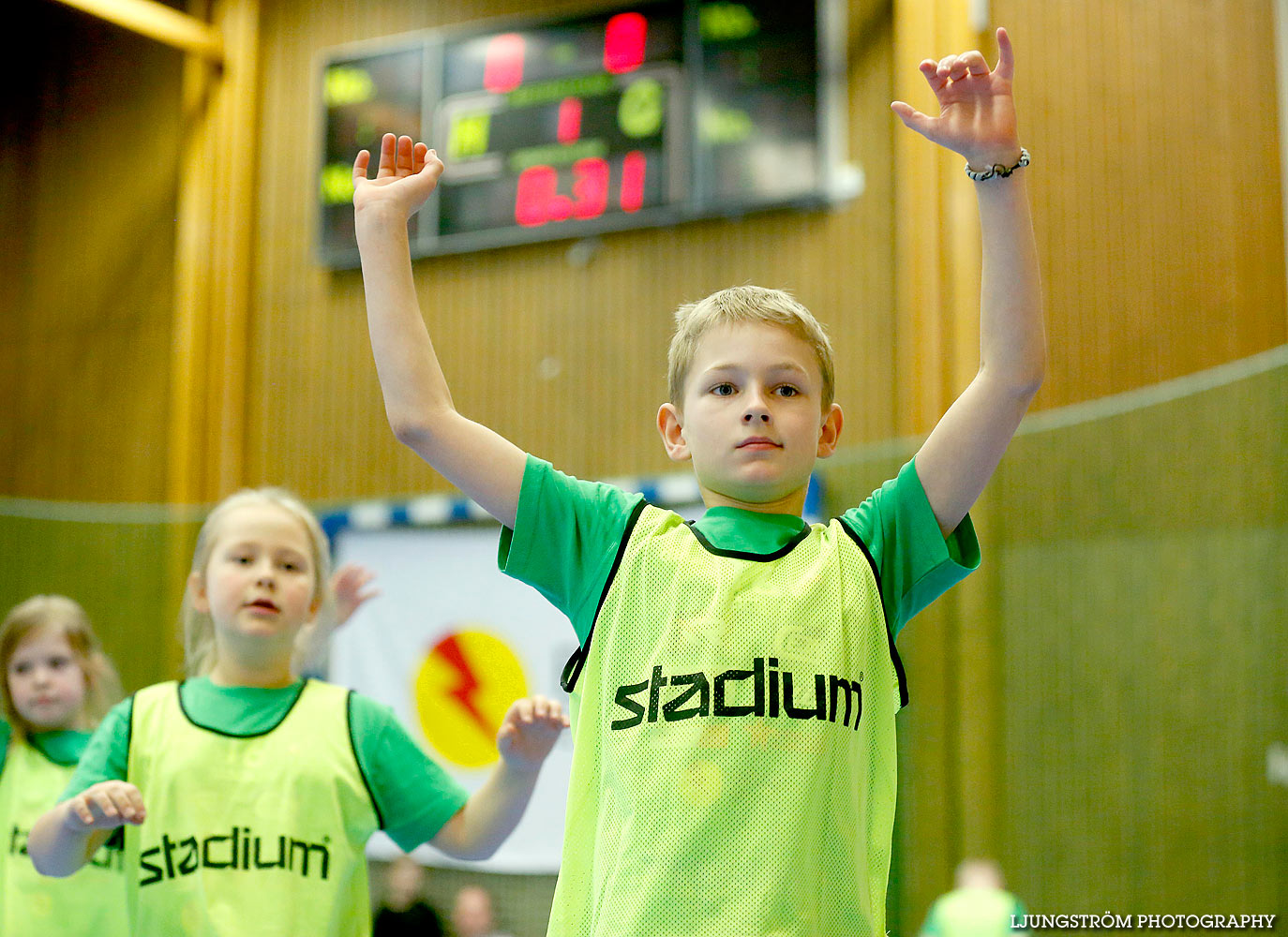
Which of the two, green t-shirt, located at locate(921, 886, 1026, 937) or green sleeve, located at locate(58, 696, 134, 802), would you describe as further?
green t-shirt, located at locate(921, 886, 1026, 937)

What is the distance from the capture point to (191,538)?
18.2 ft

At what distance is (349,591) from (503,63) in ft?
13.3

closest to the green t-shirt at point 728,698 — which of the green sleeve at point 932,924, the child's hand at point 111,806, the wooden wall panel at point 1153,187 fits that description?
the child's hand at point 111,806

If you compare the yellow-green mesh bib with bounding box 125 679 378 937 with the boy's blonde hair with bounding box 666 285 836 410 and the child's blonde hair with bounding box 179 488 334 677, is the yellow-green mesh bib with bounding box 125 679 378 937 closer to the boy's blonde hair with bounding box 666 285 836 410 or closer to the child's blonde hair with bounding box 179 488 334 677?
the child's blonde hair with bounding box 179 488 334 677

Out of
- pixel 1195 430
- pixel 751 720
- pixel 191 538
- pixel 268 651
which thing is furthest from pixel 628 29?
pixel 751 720

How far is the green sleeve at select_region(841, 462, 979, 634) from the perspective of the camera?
5.06 feet

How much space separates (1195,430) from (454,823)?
229 cm

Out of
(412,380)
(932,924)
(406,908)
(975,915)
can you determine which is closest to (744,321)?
(412,380)

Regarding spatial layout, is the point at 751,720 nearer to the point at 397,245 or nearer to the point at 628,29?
the point at 397,245

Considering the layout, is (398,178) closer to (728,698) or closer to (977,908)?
(728,698)

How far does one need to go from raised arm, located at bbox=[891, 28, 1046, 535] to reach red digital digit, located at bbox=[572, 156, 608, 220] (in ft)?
14.7

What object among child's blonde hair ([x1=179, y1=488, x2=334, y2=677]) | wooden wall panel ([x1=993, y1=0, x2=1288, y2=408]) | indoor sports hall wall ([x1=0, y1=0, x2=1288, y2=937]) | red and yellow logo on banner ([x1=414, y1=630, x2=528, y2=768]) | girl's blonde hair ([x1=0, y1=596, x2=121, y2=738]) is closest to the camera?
child's blonde hair ([x1=179, y1=488, x2=334, y2=677])

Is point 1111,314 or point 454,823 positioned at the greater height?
point 1111,314

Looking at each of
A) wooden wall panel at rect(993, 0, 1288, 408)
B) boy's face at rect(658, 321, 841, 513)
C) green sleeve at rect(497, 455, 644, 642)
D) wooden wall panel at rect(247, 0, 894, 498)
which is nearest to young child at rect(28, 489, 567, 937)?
green sleeve at rect(497, 455, 644, 642)
